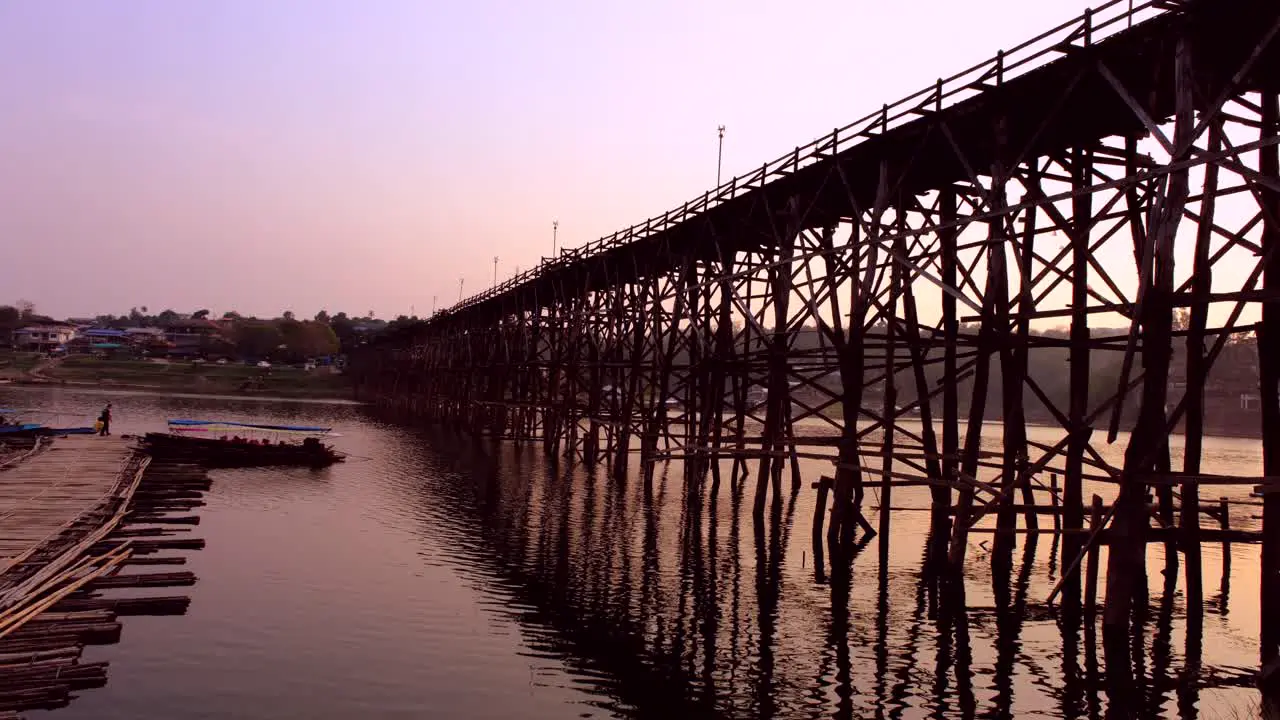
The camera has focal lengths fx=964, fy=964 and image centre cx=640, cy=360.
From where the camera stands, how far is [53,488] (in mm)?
24797

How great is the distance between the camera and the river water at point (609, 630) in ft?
40.3

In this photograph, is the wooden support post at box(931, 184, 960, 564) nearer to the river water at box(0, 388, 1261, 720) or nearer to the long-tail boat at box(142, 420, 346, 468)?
the river water at box(0, 388, 1261, 720)

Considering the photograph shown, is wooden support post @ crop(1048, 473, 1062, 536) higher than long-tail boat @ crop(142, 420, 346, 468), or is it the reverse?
wooden support post @ crop(1048, 473, 1062, 536)

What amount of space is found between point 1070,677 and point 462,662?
27.9 ft

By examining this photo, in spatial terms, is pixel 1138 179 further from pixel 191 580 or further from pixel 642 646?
pixel 191 580

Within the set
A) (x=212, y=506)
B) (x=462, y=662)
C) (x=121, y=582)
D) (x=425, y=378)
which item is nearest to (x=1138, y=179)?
(x=462, y=662)

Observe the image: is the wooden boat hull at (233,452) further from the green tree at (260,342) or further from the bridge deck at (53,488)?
the green tree at (260,342)

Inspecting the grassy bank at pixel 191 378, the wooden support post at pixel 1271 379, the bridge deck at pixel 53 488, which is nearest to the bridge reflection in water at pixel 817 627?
the wooden support post at pixel 1271 379

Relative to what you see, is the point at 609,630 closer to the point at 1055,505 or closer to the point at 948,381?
the point at 948,381

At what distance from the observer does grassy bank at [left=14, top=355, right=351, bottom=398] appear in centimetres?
10306

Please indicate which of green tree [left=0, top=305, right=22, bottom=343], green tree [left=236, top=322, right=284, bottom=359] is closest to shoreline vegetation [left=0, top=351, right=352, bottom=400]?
green tree [left=236, top=322, right=284, bottom=359]

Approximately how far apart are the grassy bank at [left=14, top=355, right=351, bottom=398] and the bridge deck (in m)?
71.1

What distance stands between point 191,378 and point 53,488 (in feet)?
301

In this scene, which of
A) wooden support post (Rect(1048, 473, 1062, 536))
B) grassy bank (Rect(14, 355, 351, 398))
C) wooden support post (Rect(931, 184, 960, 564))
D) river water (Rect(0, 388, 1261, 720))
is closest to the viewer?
river water (Rect(0, 388, 1261, 720))
